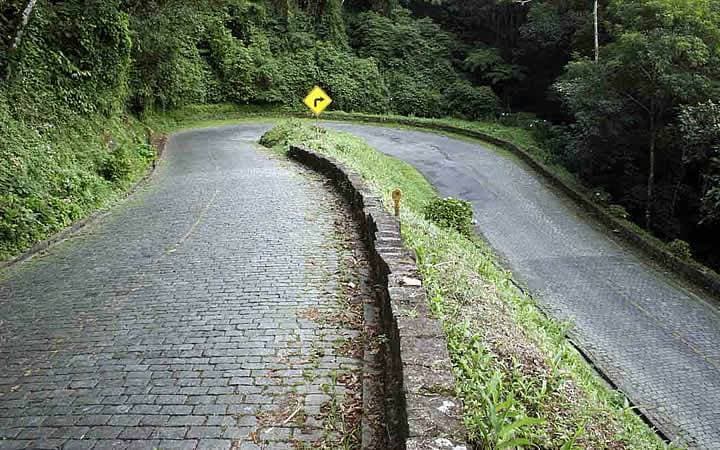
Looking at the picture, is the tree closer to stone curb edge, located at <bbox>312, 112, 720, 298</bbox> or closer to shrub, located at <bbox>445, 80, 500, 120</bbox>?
stone curb edge, located at <bbox>312, 112, 720, 298</bbox>

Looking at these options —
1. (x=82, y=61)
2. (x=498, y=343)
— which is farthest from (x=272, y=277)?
(x=82, y=61)

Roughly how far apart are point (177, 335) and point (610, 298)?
9207 mm

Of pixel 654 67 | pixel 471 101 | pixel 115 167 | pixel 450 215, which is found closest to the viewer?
pixel 450 215

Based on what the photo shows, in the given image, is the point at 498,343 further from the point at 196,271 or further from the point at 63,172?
the point at 63,172

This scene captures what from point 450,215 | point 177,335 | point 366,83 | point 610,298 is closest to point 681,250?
point 610,298

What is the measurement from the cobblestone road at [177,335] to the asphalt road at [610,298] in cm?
495

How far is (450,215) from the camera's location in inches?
527

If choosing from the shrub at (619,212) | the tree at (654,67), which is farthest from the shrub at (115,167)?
the tree at (654,67)

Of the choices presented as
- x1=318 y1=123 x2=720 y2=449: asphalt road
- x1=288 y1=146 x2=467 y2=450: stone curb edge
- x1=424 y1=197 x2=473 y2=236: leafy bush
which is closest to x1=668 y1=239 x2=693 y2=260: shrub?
x1=318 y1=123 x2=720 y2=449: asphalt road

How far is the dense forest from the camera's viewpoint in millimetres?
12773

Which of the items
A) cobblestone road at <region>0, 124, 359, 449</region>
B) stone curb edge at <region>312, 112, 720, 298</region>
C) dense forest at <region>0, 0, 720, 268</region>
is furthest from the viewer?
stone curb edge at <region>312, 112, 720, 298</region>

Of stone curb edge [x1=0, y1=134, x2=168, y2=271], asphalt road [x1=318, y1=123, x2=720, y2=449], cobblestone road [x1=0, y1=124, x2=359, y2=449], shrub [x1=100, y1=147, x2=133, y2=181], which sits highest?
shrub [x1=100, y1=147, x2=133, y2=181]

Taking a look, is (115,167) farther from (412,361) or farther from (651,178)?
(651,178)

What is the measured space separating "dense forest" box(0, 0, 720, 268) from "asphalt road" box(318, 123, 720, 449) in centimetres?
258
